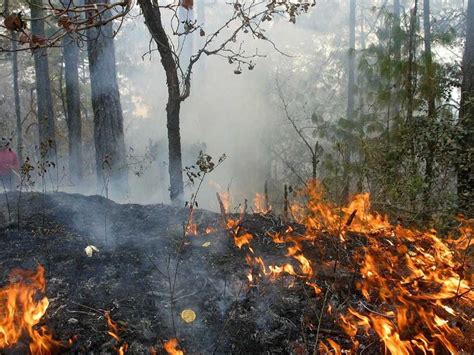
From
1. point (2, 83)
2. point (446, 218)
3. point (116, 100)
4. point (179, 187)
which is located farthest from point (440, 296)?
point (2, 83)

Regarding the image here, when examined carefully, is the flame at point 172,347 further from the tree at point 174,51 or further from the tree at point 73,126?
the tree at point 73,126

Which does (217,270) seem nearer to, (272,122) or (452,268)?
(452,268)

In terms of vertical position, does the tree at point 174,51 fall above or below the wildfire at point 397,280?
above

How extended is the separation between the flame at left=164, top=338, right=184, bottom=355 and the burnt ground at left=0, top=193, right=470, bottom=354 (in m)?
0.06

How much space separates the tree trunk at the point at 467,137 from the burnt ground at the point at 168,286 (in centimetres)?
287

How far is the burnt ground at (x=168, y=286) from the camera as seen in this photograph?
2949 mm

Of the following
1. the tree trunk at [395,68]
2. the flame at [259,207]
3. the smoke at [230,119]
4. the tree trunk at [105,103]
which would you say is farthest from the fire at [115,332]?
the smoke at [230,119]

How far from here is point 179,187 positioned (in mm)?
6059

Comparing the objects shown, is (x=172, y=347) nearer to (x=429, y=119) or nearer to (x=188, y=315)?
(x=188, y=315)

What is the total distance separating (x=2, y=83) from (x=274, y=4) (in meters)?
28.4

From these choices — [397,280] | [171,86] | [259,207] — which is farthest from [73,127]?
[397,280]

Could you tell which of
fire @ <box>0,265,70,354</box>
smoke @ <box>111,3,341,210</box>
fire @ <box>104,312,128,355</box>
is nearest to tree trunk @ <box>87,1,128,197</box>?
fire @ <box>0,265,70,354</box>

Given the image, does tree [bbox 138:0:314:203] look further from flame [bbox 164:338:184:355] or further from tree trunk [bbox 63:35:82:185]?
tree trunk [bbox 63:35:82:185]

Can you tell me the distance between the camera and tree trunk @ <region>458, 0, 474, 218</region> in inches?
242
